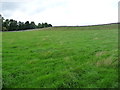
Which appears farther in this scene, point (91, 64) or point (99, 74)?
point (91, 64)

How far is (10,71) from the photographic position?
5.66 m

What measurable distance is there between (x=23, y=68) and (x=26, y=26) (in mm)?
63891

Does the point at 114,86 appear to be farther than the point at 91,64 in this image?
No

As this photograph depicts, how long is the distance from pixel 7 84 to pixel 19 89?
24.1 inches

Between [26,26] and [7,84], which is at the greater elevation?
[26,26]

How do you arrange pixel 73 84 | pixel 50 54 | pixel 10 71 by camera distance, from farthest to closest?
pixel 50 54
pixel 10 71
pixel 73 84

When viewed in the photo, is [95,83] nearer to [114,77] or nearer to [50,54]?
[114,77]

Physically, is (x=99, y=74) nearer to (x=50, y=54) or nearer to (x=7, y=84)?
(x=7, y=84)


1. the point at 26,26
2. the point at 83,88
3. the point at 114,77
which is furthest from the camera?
the point at 26,26

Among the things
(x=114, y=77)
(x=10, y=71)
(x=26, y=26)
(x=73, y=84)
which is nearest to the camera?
(x=73, y=84)

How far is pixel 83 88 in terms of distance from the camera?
4.04 metres

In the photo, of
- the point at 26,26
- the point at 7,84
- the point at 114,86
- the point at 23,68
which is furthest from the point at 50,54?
the point at 26,26

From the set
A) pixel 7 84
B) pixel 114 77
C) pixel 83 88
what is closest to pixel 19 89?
pixel 7 84

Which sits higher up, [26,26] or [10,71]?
[26,26]
